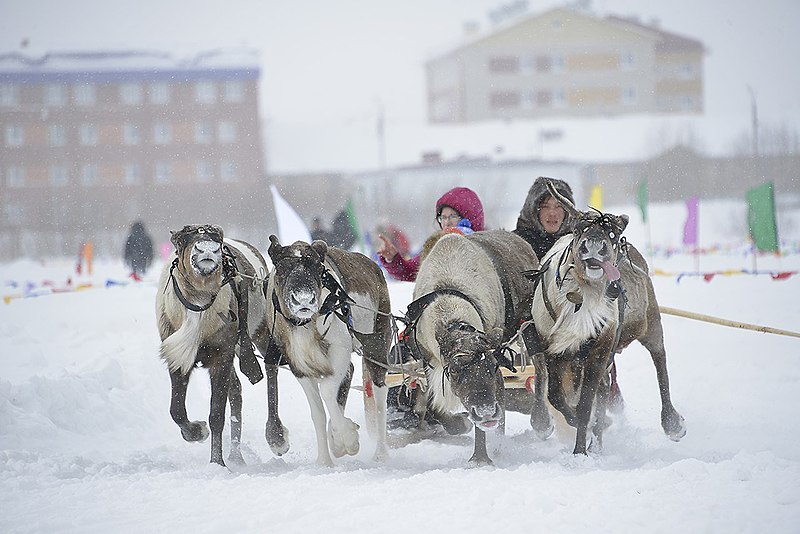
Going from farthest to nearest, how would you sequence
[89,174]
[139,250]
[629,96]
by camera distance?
[629,96]
[89,174]
[139,250]

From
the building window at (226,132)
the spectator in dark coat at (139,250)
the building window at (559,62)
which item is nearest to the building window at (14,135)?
the building window at (226,132)

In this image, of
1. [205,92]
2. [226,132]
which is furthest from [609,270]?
[205,92]

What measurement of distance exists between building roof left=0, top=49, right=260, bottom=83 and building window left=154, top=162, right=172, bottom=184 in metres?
4.37

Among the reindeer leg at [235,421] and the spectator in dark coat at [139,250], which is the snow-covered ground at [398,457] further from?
the spectator in dark coat at [139,250]

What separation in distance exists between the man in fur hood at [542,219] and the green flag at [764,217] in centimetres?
704

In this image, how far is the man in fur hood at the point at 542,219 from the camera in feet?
25.2

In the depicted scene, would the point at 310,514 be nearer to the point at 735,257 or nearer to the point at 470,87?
the point at 735,257

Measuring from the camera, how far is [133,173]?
3969cm

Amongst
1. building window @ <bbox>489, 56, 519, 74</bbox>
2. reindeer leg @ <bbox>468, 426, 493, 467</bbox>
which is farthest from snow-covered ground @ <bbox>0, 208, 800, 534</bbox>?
building window @ <bbox>489, 56, 519, 74</bbox>

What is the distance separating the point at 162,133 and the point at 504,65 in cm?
1903

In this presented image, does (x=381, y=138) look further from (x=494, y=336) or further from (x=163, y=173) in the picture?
(x=494, y=336)

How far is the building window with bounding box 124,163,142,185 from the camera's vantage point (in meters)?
39.3

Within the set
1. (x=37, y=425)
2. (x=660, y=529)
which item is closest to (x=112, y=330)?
(x=37, y=425)

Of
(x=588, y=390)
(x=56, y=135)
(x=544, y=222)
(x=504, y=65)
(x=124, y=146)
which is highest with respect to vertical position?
(x=504, y=65)
